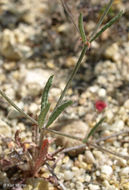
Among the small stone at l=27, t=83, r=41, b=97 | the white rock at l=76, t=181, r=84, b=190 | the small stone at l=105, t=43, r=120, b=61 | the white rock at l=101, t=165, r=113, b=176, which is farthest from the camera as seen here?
the small stone at l=105, t=43, r=120, b=61

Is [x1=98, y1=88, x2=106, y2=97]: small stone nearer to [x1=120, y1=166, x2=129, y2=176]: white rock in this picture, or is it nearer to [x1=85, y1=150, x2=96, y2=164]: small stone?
[x1=85, y1=150, x2=96, y2=164]: small stone

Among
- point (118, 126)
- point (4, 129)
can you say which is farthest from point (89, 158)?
point (4, 129)

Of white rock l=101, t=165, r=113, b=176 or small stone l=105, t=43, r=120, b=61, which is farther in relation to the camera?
small stone l=105, t=43, r=120, b=61

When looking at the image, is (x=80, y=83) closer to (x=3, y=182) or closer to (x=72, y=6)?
(x=72, y=6)

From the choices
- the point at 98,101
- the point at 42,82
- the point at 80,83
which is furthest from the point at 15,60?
the point at 98,101

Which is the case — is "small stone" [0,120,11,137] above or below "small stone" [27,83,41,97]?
below

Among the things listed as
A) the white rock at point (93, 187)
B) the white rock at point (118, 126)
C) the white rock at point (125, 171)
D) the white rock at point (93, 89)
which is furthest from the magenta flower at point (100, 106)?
the white rock at point (93, 187)

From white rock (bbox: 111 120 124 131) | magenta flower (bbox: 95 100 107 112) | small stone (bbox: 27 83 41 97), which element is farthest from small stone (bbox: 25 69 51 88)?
white rock (bbox: 111 120 124 131)

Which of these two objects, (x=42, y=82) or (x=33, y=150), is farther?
(x=42, y=82)

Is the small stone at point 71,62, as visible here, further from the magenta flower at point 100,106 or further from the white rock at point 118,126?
the white rock at point 118,126

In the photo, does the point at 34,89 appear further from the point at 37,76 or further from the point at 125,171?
the point at 125,171

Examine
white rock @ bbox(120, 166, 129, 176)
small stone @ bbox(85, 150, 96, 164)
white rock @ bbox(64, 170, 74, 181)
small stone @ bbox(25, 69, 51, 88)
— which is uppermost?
small stone @ bbox(25, 69, 51, 88)
